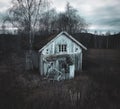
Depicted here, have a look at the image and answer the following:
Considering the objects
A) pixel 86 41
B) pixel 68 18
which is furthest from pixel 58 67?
pixel 86 41

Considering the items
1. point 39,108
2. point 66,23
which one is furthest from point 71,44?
point 66,23

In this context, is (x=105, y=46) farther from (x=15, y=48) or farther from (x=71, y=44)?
(x=71, y=44)

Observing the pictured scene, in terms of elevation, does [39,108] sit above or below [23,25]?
below

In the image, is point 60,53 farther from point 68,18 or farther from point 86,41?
point 86,41

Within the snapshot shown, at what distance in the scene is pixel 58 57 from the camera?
19.0 m

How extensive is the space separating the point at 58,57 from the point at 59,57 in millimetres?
127

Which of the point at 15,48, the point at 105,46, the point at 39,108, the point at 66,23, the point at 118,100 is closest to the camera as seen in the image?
the point at 39,108

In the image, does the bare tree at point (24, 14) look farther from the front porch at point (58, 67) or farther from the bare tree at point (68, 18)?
the bare tree at point (68, 18)

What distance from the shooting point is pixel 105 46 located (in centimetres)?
6225

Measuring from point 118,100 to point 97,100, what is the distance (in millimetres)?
1204

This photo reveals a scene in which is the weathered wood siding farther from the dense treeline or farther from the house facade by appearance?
the dense treeline

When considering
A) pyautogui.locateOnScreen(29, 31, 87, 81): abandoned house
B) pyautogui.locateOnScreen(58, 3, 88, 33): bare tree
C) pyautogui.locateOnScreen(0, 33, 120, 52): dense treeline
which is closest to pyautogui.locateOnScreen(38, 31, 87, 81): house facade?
pyautogui.locateOnScreen(29, 31, 87, 81): abandoned house

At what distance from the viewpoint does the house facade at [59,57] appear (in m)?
18.2

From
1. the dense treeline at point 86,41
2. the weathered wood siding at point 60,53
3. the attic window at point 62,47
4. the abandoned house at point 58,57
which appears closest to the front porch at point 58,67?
the abandoned house at point 58,57
